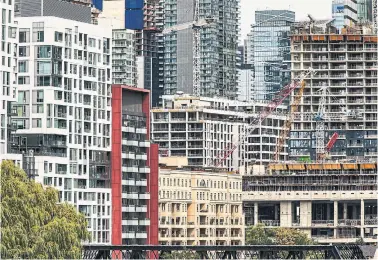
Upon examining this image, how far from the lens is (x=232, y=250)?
412 feet

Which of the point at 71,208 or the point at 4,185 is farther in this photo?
the point at 71,208

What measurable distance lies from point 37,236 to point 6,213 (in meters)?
3.01

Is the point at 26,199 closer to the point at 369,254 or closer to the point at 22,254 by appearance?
the point at 22,254

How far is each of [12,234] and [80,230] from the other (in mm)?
14338

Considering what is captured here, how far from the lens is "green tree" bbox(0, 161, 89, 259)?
14538 centimetres

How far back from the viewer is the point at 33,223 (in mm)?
150875

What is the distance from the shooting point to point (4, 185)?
500 ft

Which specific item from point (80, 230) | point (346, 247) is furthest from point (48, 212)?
point (346, 247)

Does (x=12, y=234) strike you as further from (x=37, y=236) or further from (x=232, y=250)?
(x=232, y=250)

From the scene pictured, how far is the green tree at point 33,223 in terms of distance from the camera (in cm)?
14538

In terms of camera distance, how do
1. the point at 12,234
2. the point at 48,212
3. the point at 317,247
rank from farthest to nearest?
the point at 48,212, the point at 12,234, the point at 317,247

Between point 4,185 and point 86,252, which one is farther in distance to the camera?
point 86,252

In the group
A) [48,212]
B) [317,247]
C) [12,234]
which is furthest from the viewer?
[48,212]

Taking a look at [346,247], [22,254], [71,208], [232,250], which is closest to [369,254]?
[346,247]
